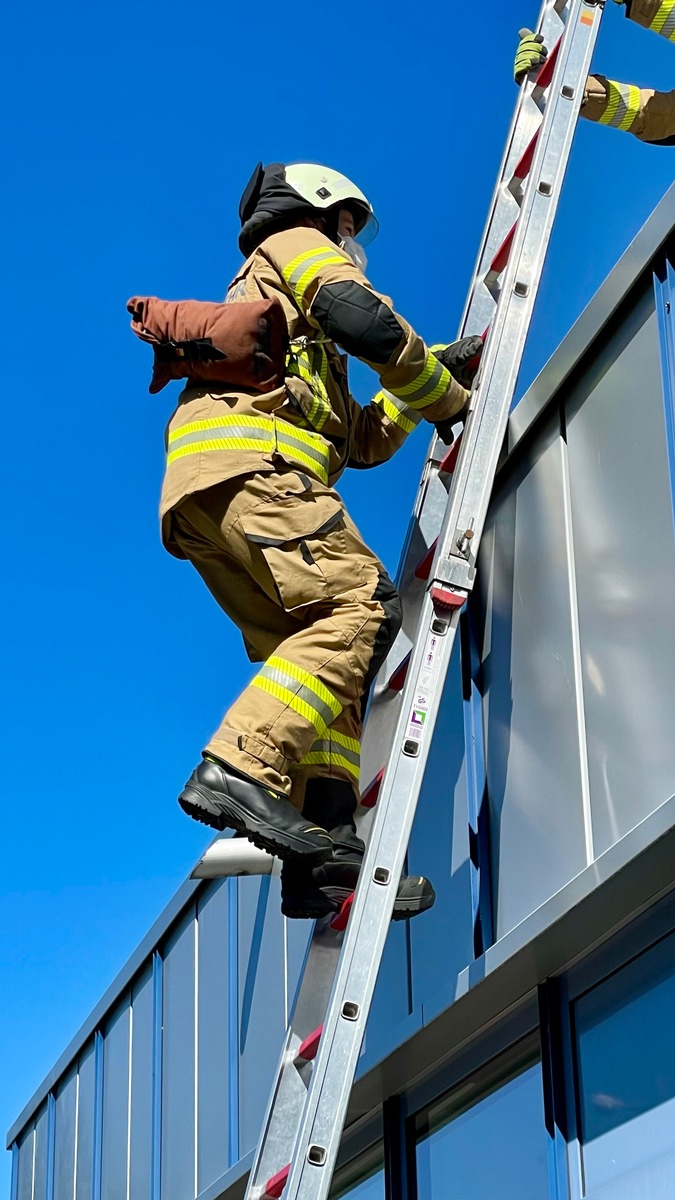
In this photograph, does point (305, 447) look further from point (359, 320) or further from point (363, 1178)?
point (363, 1178)

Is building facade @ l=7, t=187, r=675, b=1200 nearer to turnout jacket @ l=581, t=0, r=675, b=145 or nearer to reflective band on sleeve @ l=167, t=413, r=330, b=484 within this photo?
reflective band on sleeve @ l=167, t=413, r=330, b=484

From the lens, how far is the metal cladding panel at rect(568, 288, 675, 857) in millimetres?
4785

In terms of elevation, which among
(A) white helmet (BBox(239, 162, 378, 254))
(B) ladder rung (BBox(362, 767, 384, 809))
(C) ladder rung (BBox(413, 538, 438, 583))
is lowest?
(B) ladder rung (BBox(362, 767, 384, 809))

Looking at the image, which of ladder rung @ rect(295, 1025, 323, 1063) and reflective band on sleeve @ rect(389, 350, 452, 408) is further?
reflective band on sleeve @ rect(389, 350, 452, 408)

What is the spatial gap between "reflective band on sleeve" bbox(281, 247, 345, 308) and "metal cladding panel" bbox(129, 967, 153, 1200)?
7028 mm

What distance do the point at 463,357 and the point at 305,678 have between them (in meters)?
1.40

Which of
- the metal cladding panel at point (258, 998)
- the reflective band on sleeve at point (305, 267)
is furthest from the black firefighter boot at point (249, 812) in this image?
the metal cladding panel at point (258, 998)

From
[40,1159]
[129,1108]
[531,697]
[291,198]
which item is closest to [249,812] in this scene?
[531,697]

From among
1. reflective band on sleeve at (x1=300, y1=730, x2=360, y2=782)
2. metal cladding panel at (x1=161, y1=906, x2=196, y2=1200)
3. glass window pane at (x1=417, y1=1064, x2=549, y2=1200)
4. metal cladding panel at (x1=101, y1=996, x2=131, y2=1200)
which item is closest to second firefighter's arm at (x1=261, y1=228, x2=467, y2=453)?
reflective band on sleeve at (x1=300, y1=730, x2=360, y2=782)

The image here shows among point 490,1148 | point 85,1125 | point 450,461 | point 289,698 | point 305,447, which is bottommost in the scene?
point 490,1148

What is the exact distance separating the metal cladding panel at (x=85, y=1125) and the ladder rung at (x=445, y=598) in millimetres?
8846

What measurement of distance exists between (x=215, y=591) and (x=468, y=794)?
121cm

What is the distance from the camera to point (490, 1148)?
18.2ft

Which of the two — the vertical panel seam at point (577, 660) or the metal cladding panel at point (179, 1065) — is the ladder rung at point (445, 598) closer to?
the vertical panel seam at point (577, 660)
